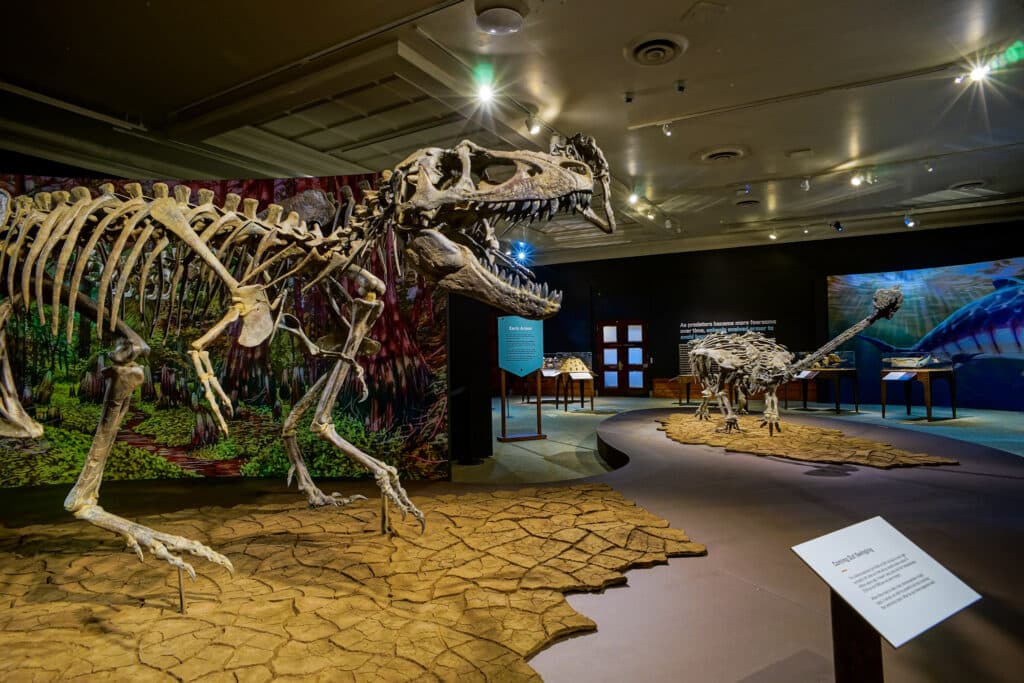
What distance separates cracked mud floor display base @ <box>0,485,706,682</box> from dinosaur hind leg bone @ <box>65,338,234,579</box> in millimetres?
272

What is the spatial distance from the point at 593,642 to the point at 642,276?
1323 centimetres

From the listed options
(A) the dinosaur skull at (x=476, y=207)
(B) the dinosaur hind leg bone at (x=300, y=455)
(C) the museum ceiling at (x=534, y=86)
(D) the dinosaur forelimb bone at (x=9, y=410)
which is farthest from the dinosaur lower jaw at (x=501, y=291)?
(D) the dinosaur forelimb bone at (x=9, y=410)

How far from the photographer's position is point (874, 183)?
9258 mm

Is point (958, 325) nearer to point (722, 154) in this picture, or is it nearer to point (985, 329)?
point (985, 329)

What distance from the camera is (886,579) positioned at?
1.51 metres

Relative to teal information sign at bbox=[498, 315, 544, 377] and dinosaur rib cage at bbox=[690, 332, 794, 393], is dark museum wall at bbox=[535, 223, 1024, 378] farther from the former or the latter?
teal information sign at bbox=[498, 315, 544, 377]

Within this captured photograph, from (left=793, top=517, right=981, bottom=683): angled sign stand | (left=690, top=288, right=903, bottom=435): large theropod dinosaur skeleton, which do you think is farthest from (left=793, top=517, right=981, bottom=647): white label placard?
(left=690, top=288, right=903, bottom=435): large theropod dinosaur skeleton

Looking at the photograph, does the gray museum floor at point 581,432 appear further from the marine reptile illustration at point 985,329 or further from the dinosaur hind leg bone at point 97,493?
the dinosaur hind leg bone at point 97,493

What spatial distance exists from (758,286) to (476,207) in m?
12.2

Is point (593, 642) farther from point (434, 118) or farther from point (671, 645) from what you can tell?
point (434, 118)

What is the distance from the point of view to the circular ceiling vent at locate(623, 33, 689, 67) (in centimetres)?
488

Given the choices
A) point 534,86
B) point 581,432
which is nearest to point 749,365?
point 581,432

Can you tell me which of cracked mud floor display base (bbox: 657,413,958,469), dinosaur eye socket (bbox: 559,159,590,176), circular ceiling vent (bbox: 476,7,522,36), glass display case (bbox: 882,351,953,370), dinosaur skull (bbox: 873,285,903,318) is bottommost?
cracked mud floor display base (bbox: 657,413,958,469)

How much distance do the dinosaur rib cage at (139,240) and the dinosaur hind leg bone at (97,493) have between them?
299 millimetres
